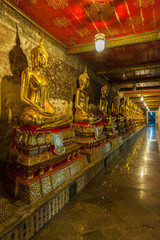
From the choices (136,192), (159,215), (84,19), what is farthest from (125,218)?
→ (84,19)

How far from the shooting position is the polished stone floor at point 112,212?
143 cm

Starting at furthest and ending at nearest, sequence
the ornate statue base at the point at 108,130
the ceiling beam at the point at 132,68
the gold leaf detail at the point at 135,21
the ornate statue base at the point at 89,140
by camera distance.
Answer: the ceiling beam at the point at 132,68
the ornate statue base at the point at 108,130
the ornate statue base at the point at 89,140
the gold leaf detail at the point at 135,21

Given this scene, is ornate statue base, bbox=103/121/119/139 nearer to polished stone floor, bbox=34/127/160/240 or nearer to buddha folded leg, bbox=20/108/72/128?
polished stone floor, bbox=34/127/160/240

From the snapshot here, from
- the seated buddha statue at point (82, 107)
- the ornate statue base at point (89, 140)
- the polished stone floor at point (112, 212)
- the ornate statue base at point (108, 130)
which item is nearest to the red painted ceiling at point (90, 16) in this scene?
the seated buddha statue at point (82, 107)

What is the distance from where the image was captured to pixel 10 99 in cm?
246

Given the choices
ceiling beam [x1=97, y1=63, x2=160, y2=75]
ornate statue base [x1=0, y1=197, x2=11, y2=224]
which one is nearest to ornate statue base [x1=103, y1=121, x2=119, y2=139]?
ceiling beam [x1=97, y1=63, x2=160, y2=75]

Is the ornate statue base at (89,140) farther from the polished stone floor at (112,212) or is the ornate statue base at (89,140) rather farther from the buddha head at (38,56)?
the buddha head at (38,56)

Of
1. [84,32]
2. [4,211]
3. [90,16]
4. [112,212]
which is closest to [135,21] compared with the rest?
[90,16]

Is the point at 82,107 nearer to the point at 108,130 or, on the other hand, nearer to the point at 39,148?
the point at 108,130

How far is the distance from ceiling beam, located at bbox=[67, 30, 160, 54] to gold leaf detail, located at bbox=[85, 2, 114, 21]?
0.69m

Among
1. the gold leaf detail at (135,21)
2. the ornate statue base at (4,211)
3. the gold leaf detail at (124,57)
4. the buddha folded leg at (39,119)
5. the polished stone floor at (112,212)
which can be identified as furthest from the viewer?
the gold leaf detail at (124,57)

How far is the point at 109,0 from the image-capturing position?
2.29 metres

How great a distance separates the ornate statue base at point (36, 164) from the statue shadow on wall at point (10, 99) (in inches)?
17.9

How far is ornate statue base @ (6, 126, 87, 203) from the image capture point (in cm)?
164
